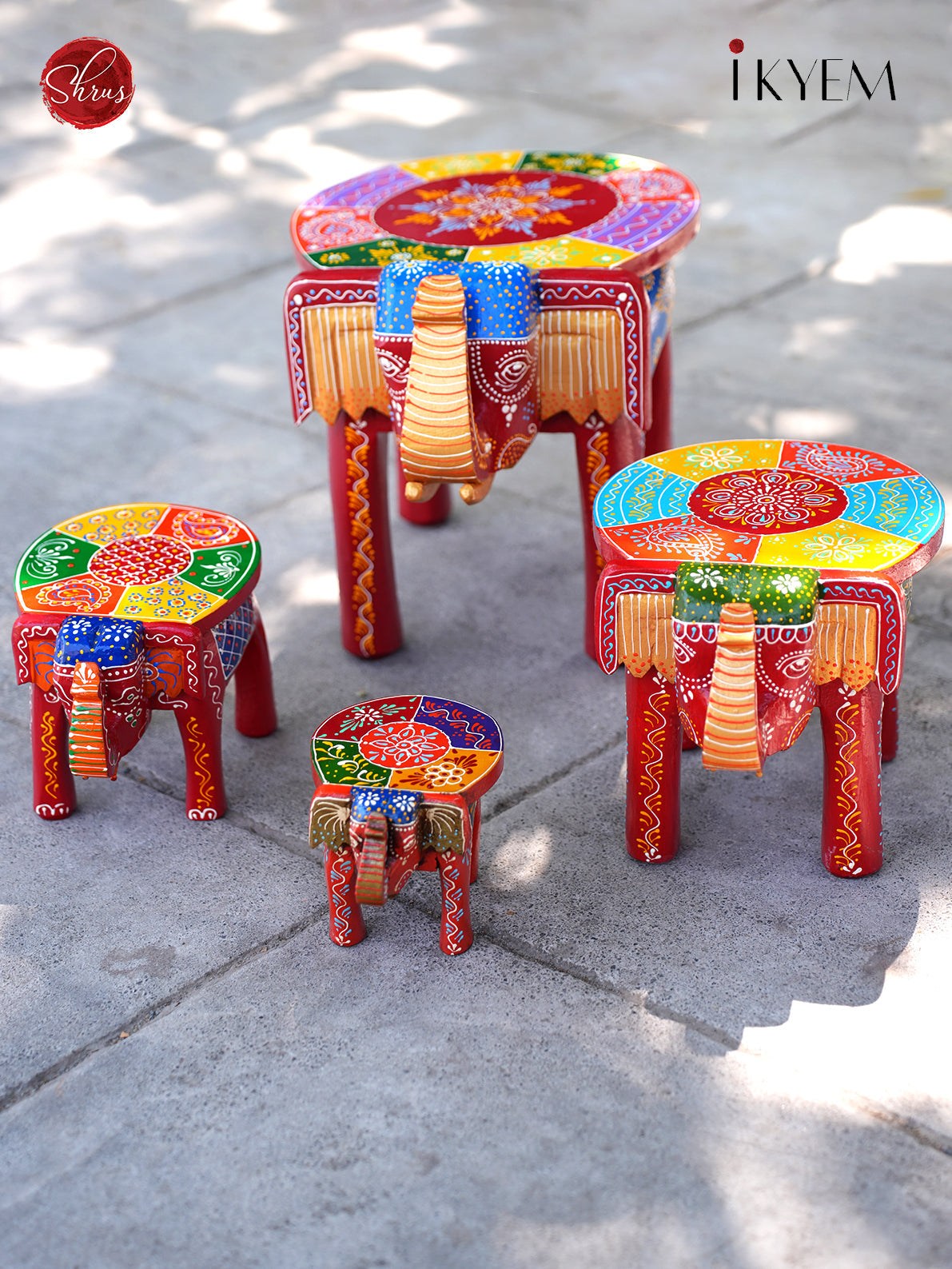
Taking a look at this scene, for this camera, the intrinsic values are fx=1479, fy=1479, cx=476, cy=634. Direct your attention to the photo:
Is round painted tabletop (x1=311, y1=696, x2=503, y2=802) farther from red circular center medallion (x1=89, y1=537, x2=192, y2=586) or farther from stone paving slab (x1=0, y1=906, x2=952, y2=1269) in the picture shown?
red circular center medallion (x1=89, y1=537, x2=192, y2=586)

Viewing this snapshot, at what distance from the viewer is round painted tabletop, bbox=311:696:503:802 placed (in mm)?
2670

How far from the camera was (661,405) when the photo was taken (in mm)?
4035

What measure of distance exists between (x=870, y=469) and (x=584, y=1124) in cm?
143

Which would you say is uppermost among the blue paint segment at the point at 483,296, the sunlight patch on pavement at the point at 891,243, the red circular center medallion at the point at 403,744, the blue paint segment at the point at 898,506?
the blue paint segment at the point at 483,296

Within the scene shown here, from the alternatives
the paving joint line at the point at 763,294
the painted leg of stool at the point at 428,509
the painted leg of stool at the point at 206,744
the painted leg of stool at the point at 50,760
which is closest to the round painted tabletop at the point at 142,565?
the painted leg of stool at the point at 206,744

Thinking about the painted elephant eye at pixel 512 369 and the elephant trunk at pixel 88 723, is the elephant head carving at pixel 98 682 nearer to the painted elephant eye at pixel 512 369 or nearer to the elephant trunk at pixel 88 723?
the elephant trunk at pixel 88 723

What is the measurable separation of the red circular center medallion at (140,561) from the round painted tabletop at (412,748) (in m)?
0.57

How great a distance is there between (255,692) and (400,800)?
995 millimetres

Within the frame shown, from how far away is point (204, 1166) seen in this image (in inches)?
92.7

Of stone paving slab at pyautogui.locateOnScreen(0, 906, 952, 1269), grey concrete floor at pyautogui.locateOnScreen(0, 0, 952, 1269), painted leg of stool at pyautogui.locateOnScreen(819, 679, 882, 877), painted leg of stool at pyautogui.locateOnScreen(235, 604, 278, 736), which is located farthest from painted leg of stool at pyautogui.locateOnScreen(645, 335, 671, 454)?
stone paving slab at pyautogui.locateOnScreen(0, 906, 952, 1269)

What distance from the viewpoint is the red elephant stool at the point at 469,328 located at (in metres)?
3.12

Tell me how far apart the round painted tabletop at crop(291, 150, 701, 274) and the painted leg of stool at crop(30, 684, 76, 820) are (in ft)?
3.82

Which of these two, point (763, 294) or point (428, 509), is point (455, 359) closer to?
point (428, 509)

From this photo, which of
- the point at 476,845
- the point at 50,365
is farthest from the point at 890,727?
the point at 50,365
